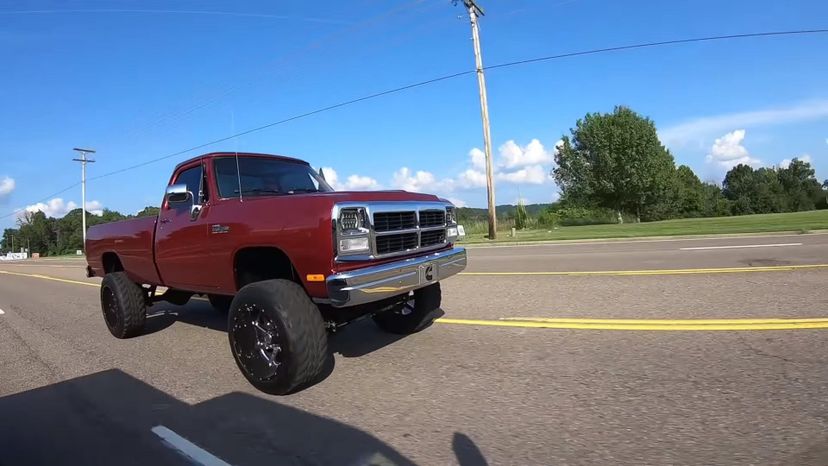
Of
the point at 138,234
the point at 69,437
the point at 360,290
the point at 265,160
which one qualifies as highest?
the point at 265,160

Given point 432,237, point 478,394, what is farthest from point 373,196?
point 478,394

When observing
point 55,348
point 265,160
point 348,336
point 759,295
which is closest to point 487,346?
point 348,336

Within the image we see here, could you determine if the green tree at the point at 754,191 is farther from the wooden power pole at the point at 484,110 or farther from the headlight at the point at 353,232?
the headlight at the point at 353,232

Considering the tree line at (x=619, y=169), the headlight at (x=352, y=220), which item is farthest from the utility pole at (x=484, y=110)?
the tree line at (x=619, y=169)

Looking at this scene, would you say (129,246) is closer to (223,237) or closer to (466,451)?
(223,237)

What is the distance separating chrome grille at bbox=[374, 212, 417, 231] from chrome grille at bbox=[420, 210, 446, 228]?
0.20 m

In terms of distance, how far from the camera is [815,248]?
39.4 ft

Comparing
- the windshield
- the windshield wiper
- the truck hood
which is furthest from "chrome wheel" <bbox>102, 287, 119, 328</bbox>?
the truck hood

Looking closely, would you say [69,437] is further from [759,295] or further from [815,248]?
[815,248]

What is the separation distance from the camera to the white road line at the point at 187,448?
10.9 feet

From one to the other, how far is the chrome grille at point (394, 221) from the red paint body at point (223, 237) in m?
0.17

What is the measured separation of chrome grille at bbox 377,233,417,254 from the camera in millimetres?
4660

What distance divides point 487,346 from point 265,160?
3.26m

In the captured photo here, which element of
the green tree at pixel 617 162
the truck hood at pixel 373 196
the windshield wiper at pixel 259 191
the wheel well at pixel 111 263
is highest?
the green tree at pixel 617 162
